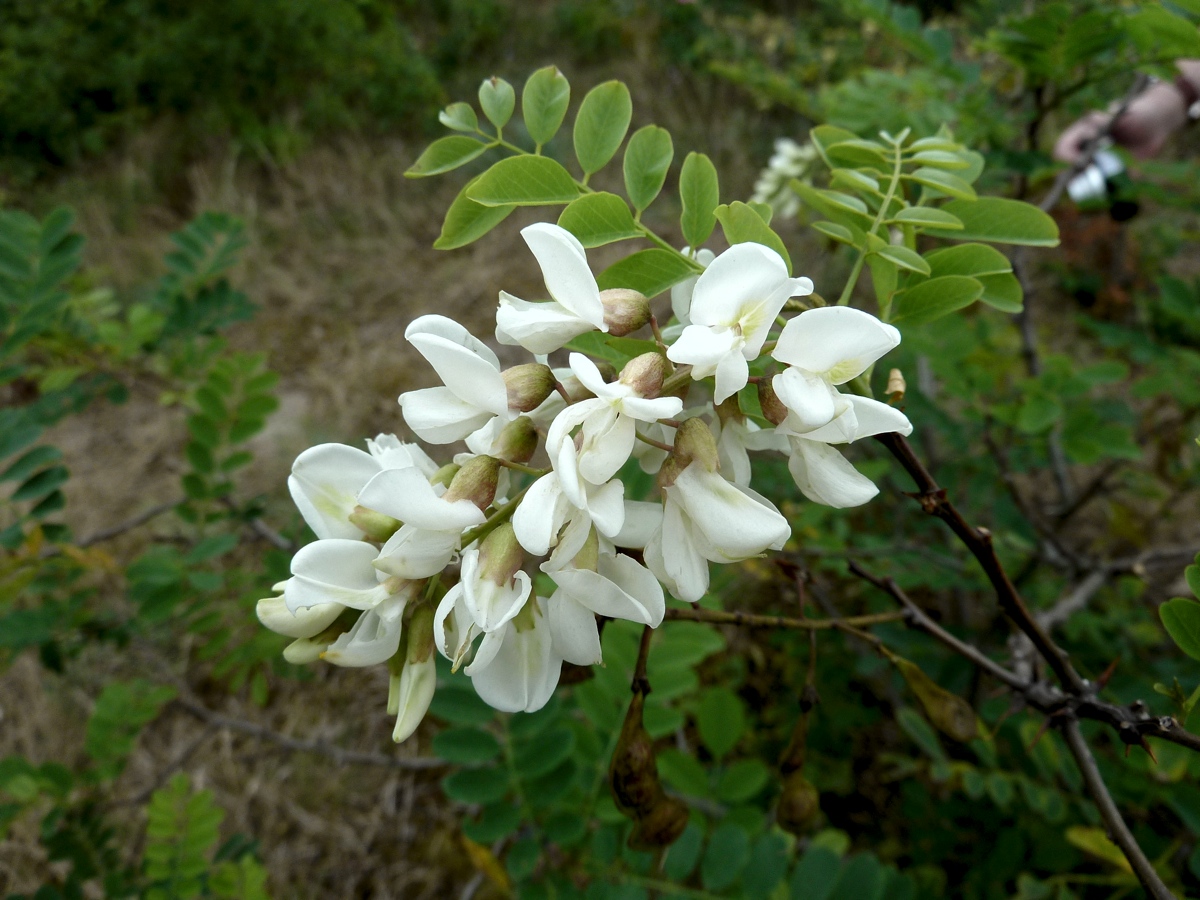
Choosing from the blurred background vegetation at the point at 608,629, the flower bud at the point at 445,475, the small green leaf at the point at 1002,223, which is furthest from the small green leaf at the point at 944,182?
Result: the flower bud at the point at 445,475

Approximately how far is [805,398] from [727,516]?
0.21ft

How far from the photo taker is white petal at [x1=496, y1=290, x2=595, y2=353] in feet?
1.22

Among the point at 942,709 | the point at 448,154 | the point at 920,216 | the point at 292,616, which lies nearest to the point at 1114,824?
the point at 942,709

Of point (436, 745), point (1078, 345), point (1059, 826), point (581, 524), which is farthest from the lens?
point (1078, 345)

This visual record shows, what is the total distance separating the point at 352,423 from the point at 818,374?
2.19 metres

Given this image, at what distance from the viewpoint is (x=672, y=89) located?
12.2ft

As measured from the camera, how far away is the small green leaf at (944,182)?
50 cm

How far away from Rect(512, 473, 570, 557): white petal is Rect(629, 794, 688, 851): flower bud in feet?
1.00

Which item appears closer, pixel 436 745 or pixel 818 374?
pixel 818 374

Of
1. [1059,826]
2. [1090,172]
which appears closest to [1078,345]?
[1090,172]

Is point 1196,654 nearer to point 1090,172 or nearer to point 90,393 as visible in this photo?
point 1090,172

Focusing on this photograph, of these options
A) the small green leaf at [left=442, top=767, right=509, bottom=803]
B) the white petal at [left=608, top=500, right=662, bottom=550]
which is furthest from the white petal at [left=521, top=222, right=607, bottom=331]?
the small green leaf at [left=442, top=767, right=509, bottom=803]

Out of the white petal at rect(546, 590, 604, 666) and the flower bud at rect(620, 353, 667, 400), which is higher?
the flower bud at rect(620, 353, 667, 400)

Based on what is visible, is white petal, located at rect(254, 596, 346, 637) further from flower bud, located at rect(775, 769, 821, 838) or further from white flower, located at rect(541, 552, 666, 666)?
flower bud, located at rect(775, 769, 821, 838)
